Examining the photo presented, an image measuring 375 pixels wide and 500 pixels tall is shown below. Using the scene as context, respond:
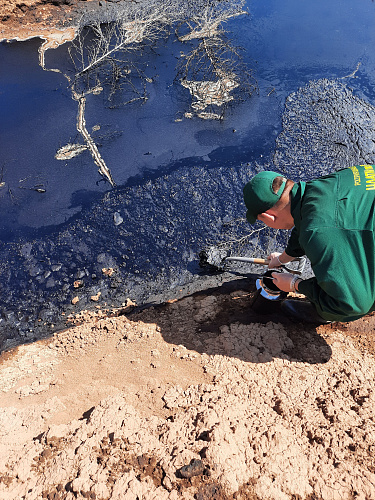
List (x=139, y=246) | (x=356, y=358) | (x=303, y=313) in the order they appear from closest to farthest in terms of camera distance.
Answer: (x=356, y=358)
(x=303, y=313)
(x=139, y=246)

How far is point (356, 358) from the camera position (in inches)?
93.2

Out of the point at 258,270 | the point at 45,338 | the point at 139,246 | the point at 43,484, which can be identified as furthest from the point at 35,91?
the point at 43,484

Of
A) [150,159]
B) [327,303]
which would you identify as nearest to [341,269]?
[327,303]

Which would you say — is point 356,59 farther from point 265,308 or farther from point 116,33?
point 265,308

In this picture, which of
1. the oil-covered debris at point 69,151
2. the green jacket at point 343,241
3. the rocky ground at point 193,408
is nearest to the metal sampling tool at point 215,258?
the rocky ground at point 193,408

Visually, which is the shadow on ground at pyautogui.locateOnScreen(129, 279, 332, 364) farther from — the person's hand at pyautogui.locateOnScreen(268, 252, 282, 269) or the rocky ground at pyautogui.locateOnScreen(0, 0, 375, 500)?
the person's hand at pyautogui.locateOnScreen(268, 252, 282, 269)

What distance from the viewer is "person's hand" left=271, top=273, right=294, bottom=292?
2414 mm

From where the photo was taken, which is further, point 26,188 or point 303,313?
point 26,188

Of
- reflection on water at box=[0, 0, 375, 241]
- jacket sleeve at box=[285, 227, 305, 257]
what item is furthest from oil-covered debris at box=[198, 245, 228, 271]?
reflection on water at box=[0, 0, 375, 241]

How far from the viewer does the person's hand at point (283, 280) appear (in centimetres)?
241

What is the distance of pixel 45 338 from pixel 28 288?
1.96 feet

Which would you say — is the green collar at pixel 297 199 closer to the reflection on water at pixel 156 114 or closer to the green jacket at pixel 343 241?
the green jacket at pixel 343 241

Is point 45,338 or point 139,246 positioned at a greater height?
point 139,246

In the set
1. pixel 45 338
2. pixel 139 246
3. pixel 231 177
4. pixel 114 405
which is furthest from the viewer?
pixel 231 177
